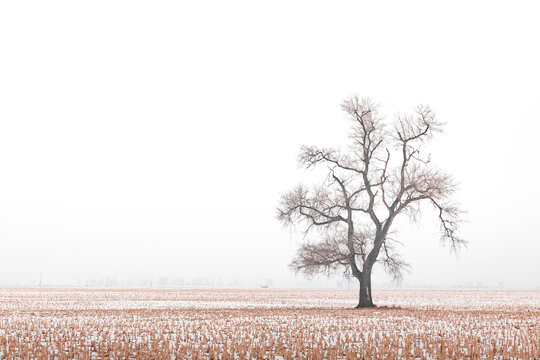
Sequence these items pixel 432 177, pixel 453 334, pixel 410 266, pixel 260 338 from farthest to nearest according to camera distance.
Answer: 1. pixel 410 266
2. pixel 432 177
3. pixel 453 334
4. pixel 260 338

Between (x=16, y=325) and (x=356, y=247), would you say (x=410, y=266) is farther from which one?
(x=16, y=325)

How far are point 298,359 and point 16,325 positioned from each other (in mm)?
14221

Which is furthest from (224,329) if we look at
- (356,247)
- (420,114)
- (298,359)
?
(420,114)

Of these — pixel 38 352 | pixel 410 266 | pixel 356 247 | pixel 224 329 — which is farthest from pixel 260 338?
pixel 410 266

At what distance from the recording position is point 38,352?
12.7 meters

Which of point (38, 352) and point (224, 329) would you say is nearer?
point (38, 352)

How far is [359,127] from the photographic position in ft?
113

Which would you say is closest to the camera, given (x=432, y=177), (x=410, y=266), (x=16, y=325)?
(x=16, y=325)

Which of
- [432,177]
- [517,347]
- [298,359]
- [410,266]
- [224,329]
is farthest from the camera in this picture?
[410,266]

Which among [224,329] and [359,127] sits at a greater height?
[359,127]

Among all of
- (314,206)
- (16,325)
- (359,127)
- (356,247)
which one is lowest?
(16,325)

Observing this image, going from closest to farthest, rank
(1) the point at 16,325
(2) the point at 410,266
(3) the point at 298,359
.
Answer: (3) the point at 298,359 < (1) the point at 16,325 < (2) the point at 410,266

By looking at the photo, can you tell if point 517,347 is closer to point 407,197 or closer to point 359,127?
point 407,197

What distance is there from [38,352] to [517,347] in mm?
13403
